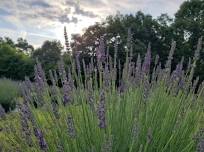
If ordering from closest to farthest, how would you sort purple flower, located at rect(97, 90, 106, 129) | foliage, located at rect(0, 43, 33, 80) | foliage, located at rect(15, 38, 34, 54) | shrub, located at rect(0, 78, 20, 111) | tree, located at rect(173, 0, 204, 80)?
1. purple flower, located at rect(97, 90, 106, 129)
2. shrub, located at rect(0, 78, 20, 111)
3. foliage, located at rect(0, 43, 33, 80)
4. tree, located at rect(173, 0, 204, 80)
5. foliage, located at rect(15, 38, 34, 54)

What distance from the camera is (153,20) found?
30797mm

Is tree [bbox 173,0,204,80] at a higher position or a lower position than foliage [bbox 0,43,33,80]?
higher

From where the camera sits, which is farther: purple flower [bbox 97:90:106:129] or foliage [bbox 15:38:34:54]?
foliage [bbox 15:38:34:54]

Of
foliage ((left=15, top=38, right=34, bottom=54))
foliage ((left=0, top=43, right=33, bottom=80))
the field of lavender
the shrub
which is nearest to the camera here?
the field of lavender

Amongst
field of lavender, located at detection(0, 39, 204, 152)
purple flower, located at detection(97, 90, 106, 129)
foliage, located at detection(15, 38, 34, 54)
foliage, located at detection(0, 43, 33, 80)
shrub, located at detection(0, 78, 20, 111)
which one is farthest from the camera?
foliage, located at detection(15, 38, 34, 54)

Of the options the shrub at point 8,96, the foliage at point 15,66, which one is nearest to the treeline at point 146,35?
the foliage at point 15,66

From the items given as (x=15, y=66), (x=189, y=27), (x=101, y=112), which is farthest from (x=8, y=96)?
(x=189, y=27)

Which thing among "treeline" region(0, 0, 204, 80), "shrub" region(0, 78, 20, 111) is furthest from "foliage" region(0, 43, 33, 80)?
"shrub" region(0, 78, 20, 111)

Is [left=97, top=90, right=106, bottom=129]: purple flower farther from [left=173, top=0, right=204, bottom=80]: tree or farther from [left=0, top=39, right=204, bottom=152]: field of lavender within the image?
[left=173, top=0, right=204, bottom=80]: tree

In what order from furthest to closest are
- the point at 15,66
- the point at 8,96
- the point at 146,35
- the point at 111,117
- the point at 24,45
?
the point at 24,45 → the point at 146,35 → the point at 15,66 → the point at 8,96 → the point at 111,117

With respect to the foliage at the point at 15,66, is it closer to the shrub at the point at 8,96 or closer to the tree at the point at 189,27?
the tree at the point at 189,27

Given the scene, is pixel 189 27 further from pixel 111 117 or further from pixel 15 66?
pixel 111 117

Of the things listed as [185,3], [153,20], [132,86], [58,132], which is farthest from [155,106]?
[185,3]

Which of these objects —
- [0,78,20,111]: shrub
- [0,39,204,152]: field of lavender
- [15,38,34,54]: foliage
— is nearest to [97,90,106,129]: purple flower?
[0,39,204,152]: field of lavender
